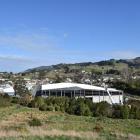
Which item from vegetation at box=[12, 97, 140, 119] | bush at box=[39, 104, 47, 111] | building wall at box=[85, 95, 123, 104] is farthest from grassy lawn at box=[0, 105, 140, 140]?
building wall at box=[85, 95, 123, 104]

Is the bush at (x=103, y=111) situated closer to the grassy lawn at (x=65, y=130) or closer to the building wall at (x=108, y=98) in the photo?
the grassy lawn at (x=65, y=130)

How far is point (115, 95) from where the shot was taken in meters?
89.9

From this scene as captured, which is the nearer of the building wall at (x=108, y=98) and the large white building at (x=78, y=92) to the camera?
the building wall at (x=108, y=98)

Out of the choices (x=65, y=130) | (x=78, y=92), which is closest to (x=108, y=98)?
(x=78, y=92)

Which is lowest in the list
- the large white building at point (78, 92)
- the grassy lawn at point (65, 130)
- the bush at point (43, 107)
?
the grassy lawn at point (65, 130)

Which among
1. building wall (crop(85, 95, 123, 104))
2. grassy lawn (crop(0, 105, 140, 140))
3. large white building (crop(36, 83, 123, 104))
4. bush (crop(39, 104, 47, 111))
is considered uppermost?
large white building (crop(36, 83, 123, 104))

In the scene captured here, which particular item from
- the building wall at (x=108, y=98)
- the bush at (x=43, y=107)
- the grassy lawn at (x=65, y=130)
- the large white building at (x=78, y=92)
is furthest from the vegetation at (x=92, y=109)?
the large white building at (x=78, y=92)

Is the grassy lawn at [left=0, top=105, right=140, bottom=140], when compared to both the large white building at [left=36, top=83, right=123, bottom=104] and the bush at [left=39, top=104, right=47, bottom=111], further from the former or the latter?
the large white building at [left=36, top=83, right=123, bottom=104]

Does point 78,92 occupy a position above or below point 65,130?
above

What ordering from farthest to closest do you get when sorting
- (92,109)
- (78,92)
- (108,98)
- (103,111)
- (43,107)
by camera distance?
(78,92)
(108,98)
(43,107)
(92,109)
(103,111)

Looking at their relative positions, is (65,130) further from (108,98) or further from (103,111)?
(108,98)

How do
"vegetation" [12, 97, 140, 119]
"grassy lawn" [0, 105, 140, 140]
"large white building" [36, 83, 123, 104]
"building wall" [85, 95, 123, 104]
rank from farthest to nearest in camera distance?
"large white building" [36, 83, 123, 104] < "building wall" [85, 95, 123, 104] < "vegetation" [12, 97, 140, 119] < "grassy lawn" [0, 105, 140, 140]

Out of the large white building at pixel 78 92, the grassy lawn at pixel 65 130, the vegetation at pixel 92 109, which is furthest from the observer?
the large white building at pixel 78 92

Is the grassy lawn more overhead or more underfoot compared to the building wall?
more underfoot
